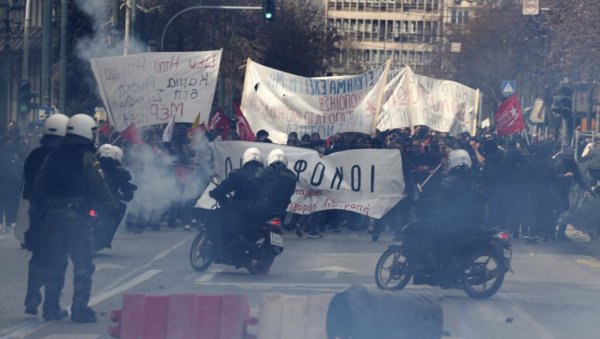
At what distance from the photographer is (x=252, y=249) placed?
16.1 m

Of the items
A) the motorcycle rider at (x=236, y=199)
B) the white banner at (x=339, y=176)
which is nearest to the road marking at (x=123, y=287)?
the motorcycle rider at (x=236, y=199)

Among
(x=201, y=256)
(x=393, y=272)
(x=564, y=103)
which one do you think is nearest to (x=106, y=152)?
(x=201, y=256)

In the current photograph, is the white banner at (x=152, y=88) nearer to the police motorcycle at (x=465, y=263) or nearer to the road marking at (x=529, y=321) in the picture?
the police motorcycle at (x=465, y=263)

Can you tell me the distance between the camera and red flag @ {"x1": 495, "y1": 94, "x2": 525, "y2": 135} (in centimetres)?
3055

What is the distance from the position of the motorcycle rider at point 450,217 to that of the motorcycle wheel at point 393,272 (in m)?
0.22

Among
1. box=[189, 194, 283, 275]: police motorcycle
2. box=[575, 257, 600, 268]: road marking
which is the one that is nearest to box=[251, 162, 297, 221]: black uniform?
box=[189, 194, 283, 275]: police motorcycle

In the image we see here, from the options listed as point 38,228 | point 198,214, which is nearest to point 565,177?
point 198,214

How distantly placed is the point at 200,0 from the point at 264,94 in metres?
26.7

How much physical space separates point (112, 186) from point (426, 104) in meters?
15.4

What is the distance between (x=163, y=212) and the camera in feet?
78.4

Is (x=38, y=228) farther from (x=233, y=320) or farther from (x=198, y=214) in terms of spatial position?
(x=198, y=214)

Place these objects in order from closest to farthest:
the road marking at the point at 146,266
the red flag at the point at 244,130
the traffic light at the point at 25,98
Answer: the road marking at the point at 146,266 < the red flag at the point at 244,130 < the traffic light at the point at 25,98

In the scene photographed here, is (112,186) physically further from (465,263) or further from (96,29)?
(96,29)

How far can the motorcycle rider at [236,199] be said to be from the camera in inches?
629
